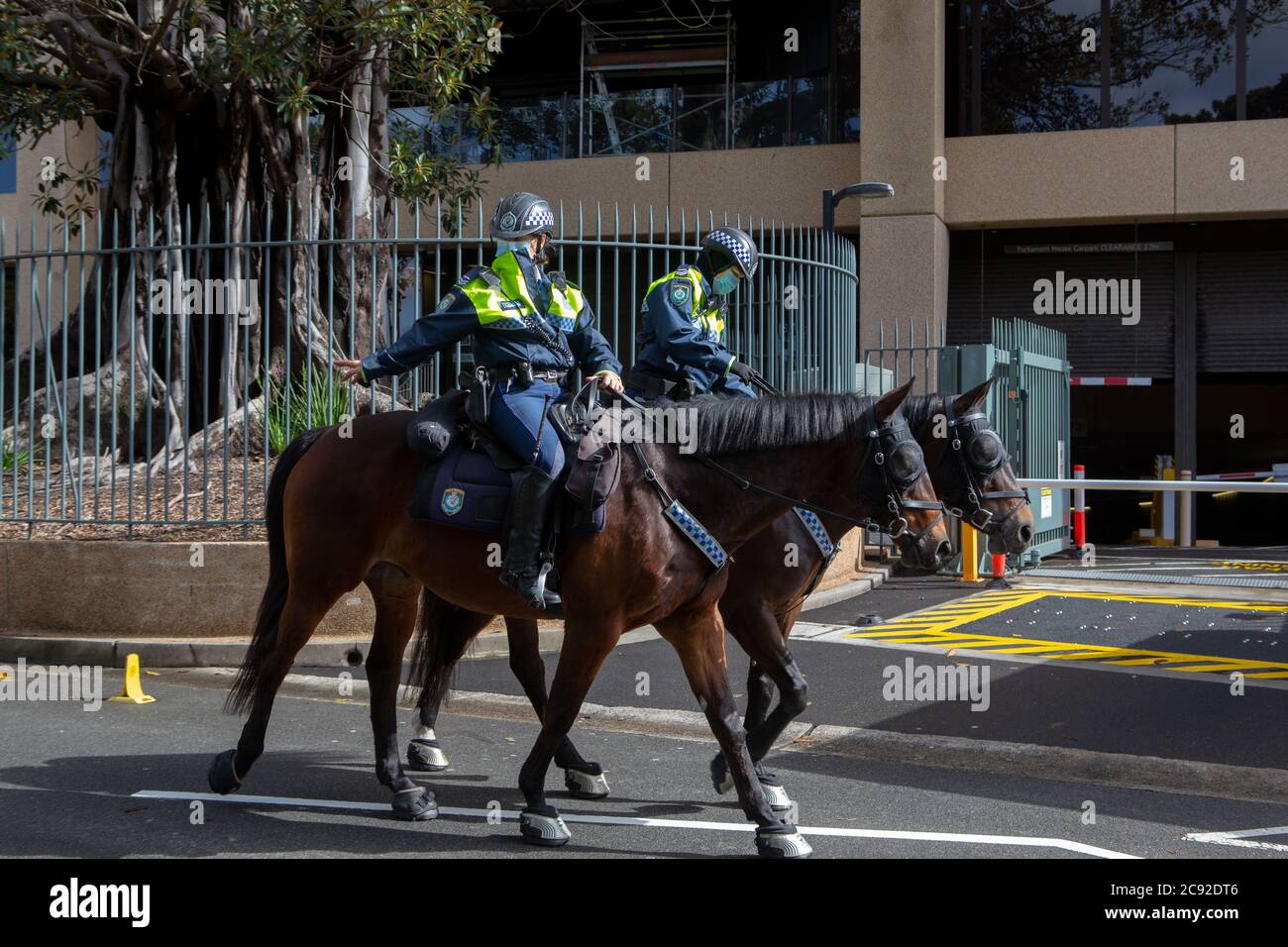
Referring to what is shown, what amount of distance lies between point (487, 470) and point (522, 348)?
547 millimetres

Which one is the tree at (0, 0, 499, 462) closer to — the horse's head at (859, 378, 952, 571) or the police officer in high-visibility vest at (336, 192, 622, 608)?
the police officer in high-visibility vest at (336, 192, 622, 608)

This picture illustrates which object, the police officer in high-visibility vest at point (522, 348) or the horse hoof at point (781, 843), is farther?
the police officer in high-visibility vest at point (522, 348)

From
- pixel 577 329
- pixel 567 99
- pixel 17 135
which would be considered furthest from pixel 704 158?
pixel 577 329

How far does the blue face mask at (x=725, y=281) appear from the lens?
6.74 m

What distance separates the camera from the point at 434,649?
6.52 metres

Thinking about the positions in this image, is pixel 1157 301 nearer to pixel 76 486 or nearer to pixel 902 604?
pixel 902 604

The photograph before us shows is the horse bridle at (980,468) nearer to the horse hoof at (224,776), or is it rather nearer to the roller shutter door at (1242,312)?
the horse hoof at (224,776)

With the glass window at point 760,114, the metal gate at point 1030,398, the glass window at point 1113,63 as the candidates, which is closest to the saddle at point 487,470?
the metal gate at point 1030,398

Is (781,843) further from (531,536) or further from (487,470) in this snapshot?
(487,470)

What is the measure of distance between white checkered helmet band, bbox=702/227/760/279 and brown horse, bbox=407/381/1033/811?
1421mm

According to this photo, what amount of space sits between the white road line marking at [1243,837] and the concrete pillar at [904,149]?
45.1 ft

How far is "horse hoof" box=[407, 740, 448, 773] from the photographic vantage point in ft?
21.1

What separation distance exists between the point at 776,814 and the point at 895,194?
14967mm

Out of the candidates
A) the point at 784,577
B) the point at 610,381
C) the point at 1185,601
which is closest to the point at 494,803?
the point at 784,577
